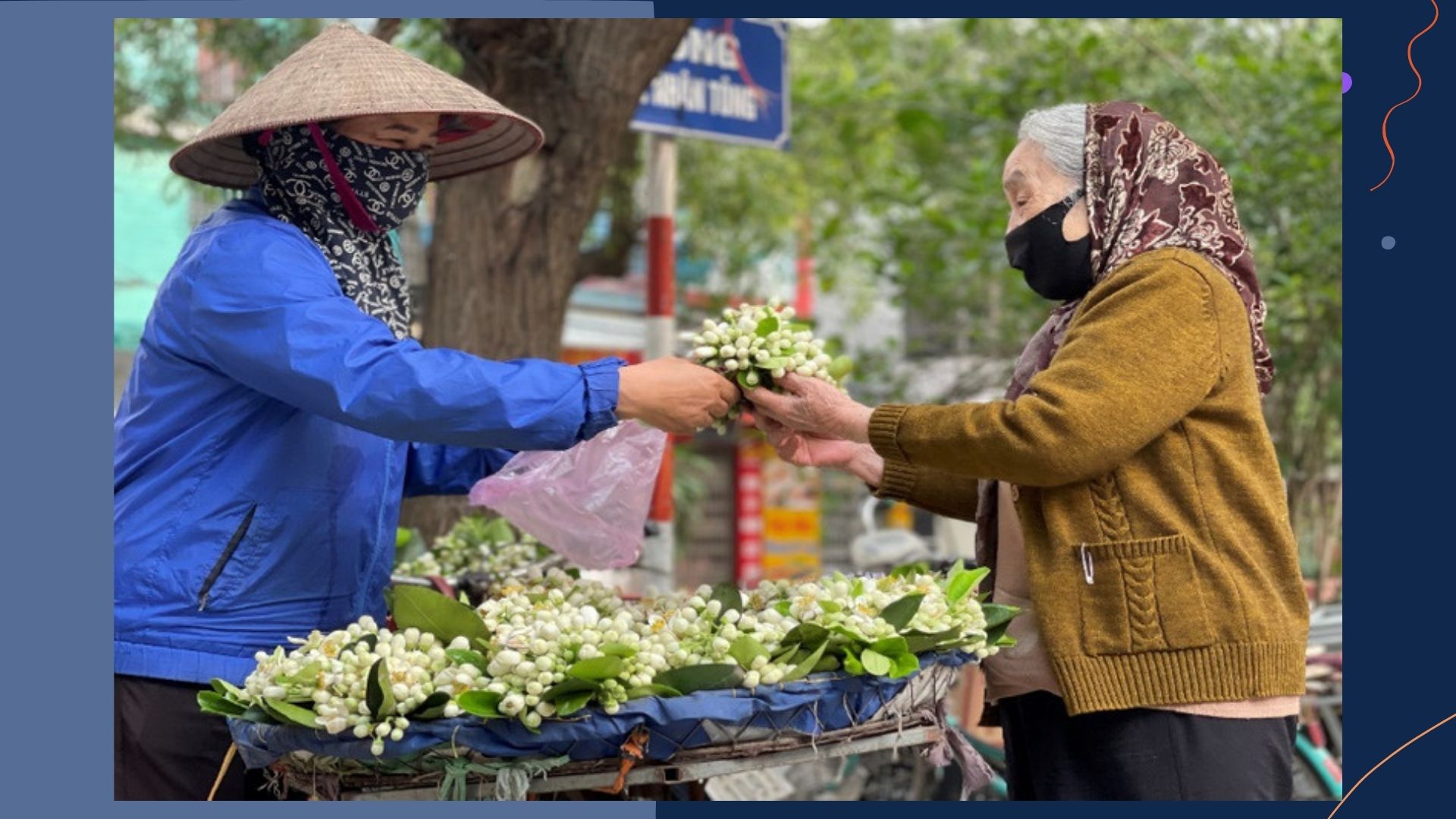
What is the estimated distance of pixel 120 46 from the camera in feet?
32.2

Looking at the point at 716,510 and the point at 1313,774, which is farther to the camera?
the point at 716,510

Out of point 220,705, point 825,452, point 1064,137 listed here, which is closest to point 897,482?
point 825,452

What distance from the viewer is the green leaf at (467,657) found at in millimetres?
2574

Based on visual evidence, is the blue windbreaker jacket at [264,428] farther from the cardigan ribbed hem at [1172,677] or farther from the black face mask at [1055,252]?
the cardigan ribbed hem at [1172,677]

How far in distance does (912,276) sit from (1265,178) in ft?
8.59

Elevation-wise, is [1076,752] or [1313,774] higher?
[1076,752]

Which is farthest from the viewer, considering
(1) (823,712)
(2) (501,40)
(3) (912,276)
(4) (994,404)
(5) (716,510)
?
(5) (716,510)

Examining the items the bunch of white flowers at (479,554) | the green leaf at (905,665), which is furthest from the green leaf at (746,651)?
the bunch of white flowers at (479,554)

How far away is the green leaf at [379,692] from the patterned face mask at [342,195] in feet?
2.70

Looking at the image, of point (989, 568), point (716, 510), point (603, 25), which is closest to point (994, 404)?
point (989, 568)

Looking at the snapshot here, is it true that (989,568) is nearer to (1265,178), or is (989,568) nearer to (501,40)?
(501,40)

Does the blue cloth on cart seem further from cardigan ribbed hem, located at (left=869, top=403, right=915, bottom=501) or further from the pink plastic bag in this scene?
the pink plastic bag

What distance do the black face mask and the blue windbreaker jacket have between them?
769mm

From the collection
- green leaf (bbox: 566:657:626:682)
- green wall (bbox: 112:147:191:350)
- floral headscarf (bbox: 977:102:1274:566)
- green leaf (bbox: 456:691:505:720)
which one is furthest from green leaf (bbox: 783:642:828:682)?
green wall (bbox: 112:147:191:350)
